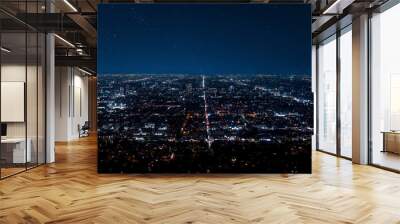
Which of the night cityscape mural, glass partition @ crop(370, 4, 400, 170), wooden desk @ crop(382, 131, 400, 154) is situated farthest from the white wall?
wooden desk @ crop(382, 131, 400, 154)

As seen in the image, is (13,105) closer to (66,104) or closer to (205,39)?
(205,39)

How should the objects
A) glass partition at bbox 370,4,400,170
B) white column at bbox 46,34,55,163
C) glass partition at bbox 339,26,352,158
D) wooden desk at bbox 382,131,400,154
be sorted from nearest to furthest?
glass partition at bbox 370,4,400,170 < wooden desk at bbox 382,131,400,154 < white column at bbox 46,34,55,163 < glass partition at bbox 339,26,352,158

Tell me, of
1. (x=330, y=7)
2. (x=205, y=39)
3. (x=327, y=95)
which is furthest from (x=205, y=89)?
(x=327, y=95)

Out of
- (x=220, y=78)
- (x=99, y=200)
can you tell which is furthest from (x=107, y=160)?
(x=220, y=78)

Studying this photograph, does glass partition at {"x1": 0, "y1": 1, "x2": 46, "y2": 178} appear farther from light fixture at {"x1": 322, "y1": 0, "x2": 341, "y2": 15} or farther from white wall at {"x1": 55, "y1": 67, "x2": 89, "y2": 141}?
white wall at {"x1": 55, "y1": 67, "x2": 89, "y2": 141}

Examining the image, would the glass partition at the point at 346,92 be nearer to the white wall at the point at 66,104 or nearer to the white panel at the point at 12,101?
the white panel at the point at 12,101
